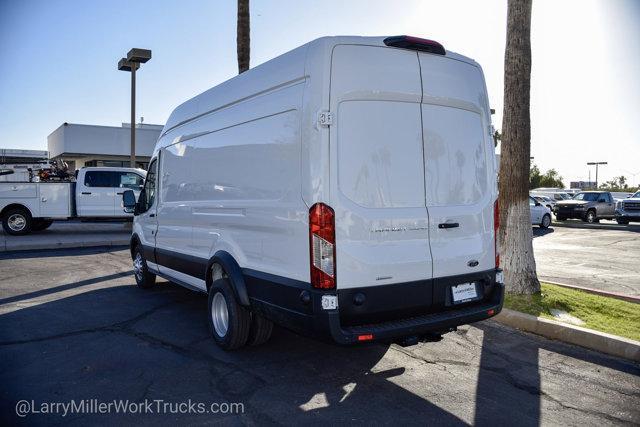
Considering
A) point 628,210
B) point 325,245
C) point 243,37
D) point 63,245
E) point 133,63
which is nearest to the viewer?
point 325,245

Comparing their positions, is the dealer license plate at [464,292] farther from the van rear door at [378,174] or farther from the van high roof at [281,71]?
the van high roof at [281,71]

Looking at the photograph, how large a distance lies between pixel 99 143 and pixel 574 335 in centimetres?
3113

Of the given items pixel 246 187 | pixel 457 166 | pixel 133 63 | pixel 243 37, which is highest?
pixel 133 63

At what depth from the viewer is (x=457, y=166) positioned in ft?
14.2

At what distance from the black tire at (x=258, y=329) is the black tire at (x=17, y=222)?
540 inches

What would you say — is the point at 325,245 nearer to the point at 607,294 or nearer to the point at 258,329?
the point at 258,329

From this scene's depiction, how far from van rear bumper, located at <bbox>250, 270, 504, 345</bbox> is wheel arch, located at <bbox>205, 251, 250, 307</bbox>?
0.36ft

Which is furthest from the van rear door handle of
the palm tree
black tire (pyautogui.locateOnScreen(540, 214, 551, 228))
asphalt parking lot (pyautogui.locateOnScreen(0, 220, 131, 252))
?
black tire (pyautogui.locateOnScreen(540, 214, 551, 228))

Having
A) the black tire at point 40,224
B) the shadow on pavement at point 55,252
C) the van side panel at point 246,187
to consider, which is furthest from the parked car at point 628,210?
the black tire at point 40,224

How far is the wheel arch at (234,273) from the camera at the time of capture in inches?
175

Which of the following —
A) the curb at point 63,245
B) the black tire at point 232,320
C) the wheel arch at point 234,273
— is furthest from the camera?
the curb at point 63,245

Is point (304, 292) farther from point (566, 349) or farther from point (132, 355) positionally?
point (566, 349)

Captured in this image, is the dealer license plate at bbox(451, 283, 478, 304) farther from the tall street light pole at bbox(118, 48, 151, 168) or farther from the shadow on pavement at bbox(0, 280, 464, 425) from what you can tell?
the tall street light pole at bbox(118, 48, 151, 168)

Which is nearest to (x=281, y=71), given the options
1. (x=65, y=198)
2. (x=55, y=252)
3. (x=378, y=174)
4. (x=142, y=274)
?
(x=378, y=174)
